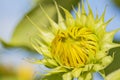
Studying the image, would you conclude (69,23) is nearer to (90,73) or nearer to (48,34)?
(48,34)

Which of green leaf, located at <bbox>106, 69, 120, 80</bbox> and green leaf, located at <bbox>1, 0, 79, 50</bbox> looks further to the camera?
green leaf, located at <bbox>1, 0, 79, 50</bbox>

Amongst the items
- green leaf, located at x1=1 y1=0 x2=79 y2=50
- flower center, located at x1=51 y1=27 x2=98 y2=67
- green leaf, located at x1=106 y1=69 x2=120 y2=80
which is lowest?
green leaf, located at x1=106 y1=69 x2=120 y2=80

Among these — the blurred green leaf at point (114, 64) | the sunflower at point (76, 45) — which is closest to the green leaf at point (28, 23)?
the sunflower at point (76, 45)

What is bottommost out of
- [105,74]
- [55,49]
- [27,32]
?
[105,74]

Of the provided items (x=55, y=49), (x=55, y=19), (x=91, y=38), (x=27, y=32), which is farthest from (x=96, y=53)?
(x=27, y=32)

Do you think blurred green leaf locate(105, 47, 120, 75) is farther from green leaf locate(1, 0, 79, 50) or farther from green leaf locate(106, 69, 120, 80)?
green leaf locate(1, 0, 79, 50)

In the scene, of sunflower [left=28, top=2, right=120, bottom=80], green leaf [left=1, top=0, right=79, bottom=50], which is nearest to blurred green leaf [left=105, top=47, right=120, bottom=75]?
sunflower [left=28, top=2, right=120, bottom=80]

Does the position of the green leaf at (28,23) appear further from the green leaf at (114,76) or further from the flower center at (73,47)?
the green leaf at (114,76)

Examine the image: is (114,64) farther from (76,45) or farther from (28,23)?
(28,23)

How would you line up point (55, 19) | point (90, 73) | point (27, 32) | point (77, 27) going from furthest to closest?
1. point (27, 32)
2. point (55, 19)
3. point (77, 27)
4. point (90, 73)
